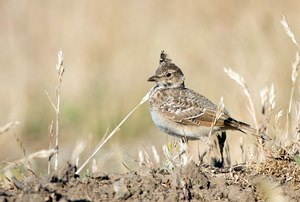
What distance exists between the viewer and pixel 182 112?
8.41 meters

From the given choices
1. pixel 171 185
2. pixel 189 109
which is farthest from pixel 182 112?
pixel 171 185

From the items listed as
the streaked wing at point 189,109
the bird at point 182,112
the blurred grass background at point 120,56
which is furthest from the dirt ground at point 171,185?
the blurred grass background at point 120,56

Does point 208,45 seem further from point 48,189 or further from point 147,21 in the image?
point 48,189

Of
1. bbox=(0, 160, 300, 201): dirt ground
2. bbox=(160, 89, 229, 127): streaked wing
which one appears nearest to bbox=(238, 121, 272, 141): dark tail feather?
bbox=(160, 89, 229, 127): streaked wing

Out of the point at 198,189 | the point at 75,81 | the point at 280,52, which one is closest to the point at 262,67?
the point at 280,52

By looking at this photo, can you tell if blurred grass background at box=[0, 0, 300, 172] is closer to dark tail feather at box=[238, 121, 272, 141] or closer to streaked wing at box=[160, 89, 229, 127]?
streaked wing at box=[160, 89, 229, 127]

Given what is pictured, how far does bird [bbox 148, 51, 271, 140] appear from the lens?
26.1 ft

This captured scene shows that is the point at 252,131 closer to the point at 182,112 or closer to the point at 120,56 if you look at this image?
the point at 182,112

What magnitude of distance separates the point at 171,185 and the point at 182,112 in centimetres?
254

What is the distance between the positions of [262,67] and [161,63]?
10.5 feet

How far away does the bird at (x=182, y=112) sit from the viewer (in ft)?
26.1

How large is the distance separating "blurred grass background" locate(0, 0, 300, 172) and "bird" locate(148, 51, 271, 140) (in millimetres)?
2440

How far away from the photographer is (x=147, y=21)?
1534 cm

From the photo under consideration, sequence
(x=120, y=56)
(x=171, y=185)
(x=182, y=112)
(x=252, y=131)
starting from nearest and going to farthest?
(x=171, y=185)
(x=252, y=131)
(x=182, y=112)
(x=120, y=56)
